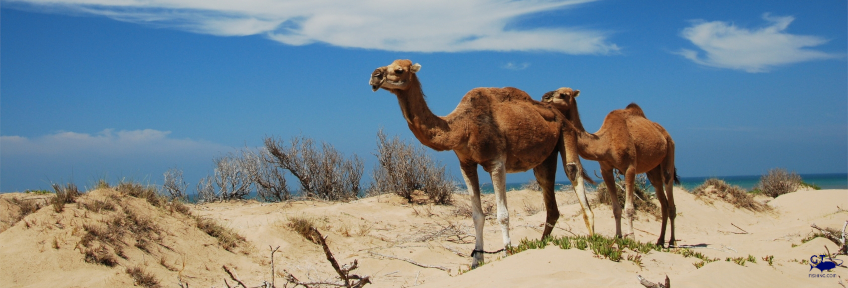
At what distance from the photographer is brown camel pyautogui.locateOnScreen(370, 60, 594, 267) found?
6047mm

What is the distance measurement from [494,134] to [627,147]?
3.27m

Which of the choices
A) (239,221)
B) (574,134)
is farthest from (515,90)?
(239,221)

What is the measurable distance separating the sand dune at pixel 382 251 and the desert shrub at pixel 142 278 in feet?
0.23

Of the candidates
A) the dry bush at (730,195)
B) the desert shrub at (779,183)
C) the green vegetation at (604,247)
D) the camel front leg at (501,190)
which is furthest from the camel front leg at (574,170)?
the desert shrub at (779,183)

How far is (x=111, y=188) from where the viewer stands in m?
9.34

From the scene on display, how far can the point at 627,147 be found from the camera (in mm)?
8680

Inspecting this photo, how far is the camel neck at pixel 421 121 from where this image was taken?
237 inches

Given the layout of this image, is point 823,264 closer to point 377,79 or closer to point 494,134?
point 494,134

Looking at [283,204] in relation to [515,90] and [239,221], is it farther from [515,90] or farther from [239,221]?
[515,90]

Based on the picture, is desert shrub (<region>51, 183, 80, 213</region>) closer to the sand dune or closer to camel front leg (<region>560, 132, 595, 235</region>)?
the sand dune

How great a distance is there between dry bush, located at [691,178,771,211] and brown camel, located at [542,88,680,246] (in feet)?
19.5

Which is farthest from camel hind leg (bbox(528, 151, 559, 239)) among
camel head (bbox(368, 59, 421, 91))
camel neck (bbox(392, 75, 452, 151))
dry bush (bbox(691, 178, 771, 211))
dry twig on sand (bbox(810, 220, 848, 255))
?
dry bush (bbox(691, 178, 771, 211))

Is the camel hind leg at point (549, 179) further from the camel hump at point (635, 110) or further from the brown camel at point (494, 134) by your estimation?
the camel hump at point (635, 110)

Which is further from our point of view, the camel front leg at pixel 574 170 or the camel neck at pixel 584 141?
the camel neck at pixel 584 141
